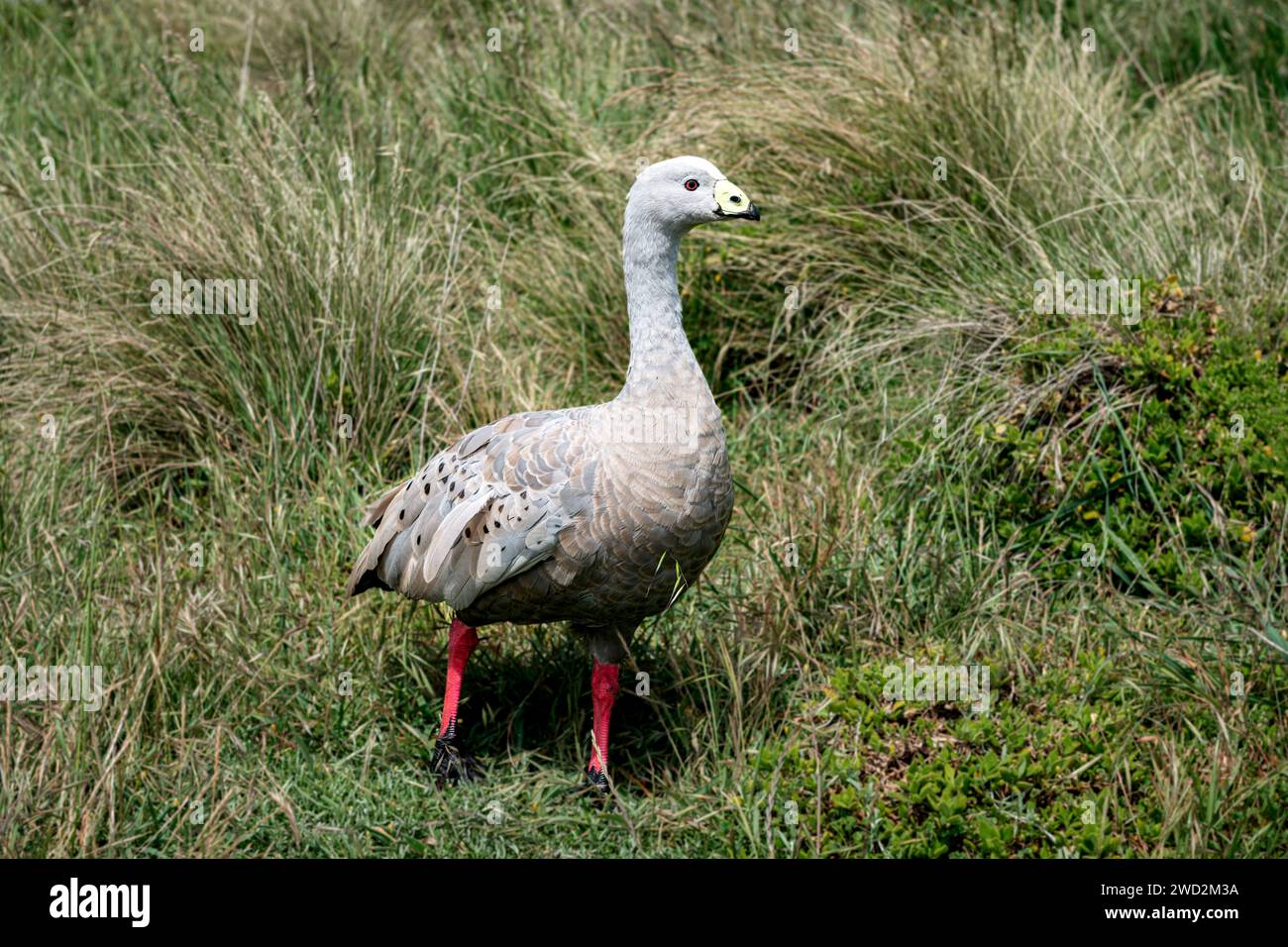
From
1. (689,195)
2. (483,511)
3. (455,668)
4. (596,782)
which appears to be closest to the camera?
(689,195)

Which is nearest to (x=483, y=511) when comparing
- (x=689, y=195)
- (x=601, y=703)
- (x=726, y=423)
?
(x=601, y=703)

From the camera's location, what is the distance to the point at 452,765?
450 cm

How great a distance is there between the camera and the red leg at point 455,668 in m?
4.52

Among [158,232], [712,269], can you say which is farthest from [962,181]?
[158,232]

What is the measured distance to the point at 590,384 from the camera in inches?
246

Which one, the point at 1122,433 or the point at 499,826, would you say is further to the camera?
the point at 1122,433

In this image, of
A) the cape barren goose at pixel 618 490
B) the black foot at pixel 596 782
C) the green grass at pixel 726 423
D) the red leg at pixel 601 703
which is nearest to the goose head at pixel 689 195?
the cape barren goose at pixel 618 490

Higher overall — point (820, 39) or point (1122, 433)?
point (820, 39)

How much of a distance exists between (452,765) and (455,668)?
306 mm

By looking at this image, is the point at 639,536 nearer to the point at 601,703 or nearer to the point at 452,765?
the point at 601,703

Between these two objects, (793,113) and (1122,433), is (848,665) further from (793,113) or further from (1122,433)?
(793,113)

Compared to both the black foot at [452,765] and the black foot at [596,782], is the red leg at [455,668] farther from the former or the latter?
the black foot at [596,782]

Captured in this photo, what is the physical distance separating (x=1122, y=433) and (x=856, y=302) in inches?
56.2

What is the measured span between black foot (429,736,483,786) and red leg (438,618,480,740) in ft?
0.08
